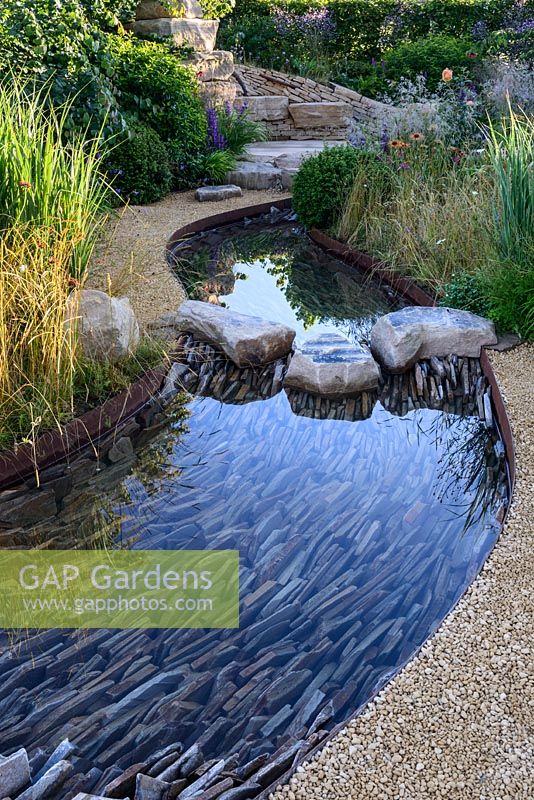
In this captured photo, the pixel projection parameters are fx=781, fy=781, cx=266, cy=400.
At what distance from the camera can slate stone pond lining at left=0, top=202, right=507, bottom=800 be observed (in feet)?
7.47

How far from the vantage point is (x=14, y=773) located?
6.42ft

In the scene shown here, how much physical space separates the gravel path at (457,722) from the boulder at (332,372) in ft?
6.00

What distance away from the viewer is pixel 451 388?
4.57 meters

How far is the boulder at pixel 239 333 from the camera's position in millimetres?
4695

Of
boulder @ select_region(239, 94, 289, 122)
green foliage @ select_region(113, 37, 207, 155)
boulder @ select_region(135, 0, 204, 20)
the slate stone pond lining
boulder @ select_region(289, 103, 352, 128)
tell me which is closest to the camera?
the slate stone pond lining

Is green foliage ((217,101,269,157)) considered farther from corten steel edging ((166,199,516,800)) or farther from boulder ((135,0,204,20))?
corten steel edging ((166,199,516,800))

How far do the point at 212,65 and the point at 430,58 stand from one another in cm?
405

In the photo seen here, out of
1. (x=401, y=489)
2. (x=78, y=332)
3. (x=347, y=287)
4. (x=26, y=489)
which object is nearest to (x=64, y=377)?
(x=78, y=332)

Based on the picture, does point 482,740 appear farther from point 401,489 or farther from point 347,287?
point 347,287

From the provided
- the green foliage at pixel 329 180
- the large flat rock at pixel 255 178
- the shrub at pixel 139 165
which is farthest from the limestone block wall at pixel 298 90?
the green foliage at pixel 329 180

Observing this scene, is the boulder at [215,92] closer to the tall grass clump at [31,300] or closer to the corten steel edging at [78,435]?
the tall grass clump at [31,300]

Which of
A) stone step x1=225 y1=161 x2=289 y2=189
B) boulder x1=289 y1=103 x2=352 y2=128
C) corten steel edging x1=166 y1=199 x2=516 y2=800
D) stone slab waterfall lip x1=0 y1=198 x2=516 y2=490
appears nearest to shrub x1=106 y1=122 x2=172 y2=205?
corten steel edging x1=166 y1=199 x2=516 y2=800

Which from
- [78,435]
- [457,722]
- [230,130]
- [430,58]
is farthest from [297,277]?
[430,58]

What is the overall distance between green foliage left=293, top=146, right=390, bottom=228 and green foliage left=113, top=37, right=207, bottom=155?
1865 mm
